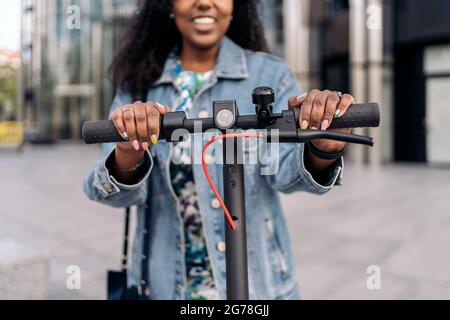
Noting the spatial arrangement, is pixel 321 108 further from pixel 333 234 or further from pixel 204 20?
pixel 333 234

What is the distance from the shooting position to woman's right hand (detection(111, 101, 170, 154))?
1051 millimetres

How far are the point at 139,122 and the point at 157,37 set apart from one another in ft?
2.95

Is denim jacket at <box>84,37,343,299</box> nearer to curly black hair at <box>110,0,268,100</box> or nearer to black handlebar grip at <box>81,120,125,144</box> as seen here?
curly black hair at <box>110,0,268,100</box>

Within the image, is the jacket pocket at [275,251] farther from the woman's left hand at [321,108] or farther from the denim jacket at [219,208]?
the woman's left hand at [321,108]

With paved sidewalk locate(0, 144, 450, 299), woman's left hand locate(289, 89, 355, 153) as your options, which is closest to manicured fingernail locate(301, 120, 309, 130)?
woman's left hand locate(289, 89, 355, 153)

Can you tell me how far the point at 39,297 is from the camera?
2.95 metres

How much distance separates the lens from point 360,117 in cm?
103

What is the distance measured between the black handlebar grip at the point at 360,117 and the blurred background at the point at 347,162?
3.83 ft

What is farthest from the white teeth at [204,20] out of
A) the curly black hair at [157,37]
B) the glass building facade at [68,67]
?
the glass building facade at [68,67]

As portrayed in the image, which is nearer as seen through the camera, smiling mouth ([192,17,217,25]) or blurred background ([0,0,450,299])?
smiling mouth ([192,17,217,25])

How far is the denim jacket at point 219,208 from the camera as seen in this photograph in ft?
5.21

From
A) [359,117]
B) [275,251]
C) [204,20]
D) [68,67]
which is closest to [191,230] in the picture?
[275,251]

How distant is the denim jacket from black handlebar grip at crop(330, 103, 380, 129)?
0.48m

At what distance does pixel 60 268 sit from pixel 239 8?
11.4 ft
